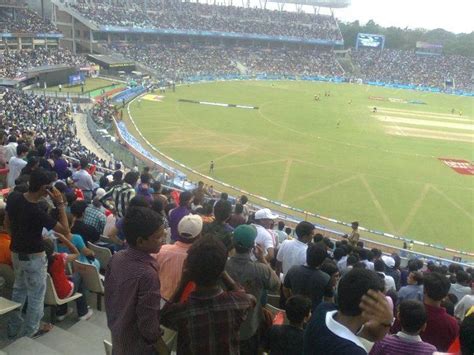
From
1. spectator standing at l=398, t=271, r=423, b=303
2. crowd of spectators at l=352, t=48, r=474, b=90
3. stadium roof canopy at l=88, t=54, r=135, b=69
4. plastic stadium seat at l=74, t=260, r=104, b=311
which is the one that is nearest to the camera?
plastic stadium seat at l=74, t=260, r=104, b=311

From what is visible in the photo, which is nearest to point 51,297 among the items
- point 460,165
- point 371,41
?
point 460,165

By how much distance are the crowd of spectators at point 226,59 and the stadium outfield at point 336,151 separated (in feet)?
61.4

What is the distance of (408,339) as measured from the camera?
3.65 meters

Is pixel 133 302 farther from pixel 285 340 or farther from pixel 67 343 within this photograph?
pixel 67 343

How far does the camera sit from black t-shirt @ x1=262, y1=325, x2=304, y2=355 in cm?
402

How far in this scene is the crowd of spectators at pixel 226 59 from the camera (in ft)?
249

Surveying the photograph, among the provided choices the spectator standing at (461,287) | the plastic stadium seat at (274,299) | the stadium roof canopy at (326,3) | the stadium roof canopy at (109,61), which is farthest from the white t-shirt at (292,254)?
the stadium roof canopy at (326,3)

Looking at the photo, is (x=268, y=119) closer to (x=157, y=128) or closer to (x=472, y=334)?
(x=157, y=128)

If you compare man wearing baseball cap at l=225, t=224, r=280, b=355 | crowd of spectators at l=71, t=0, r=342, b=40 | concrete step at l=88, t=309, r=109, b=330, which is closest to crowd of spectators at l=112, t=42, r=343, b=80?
crowd of spectators at l=71, t=0, r=342, b=40

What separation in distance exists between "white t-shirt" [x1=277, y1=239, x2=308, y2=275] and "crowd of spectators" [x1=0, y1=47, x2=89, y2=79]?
4680 cm

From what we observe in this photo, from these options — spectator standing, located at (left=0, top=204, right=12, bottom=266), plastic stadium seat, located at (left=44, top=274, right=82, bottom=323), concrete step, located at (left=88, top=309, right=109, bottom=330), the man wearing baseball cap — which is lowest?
concrete step, located at (left=88, top=309, right=109, bottom=330)

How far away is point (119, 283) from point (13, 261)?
2.32m

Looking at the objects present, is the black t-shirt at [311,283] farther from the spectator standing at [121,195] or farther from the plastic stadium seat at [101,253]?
the spectator standing at [121,195]

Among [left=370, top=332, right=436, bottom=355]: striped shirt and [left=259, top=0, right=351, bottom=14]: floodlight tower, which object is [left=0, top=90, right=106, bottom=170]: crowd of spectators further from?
[left=259, top=0, right=351, bottom=14]: floodlight tower
